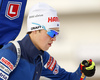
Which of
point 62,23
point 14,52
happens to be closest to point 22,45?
point 14,52

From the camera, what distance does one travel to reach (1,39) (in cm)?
158

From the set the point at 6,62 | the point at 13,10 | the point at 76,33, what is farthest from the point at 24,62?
the point at 76,33

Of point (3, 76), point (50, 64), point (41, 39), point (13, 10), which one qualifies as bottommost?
point (50, 64)

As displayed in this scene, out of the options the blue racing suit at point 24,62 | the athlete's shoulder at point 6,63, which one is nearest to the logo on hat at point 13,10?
the blue racing suit at point 24,62

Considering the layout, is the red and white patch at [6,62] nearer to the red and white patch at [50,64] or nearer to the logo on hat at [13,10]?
the logo on hat at [13,10]

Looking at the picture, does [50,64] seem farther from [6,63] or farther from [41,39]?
[6,63]

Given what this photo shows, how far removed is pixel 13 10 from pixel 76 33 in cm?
257

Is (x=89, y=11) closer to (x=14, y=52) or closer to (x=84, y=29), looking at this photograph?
(x=84, y=29)

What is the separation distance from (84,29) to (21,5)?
2.56 m

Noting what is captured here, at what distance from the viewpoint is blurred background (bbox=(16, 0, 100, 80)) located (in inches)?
153

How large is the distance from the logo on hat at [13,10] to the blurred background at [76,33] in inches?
93.4

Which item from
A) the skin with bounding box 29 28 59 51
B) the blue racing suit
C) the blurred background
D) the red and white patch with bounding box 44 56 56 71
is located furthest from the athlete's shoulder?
the blurred background

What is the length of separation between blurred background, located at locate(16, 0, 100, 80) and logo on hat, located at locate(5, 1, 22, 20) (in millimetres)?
2373

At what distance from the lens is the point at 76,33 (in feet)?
13.3
